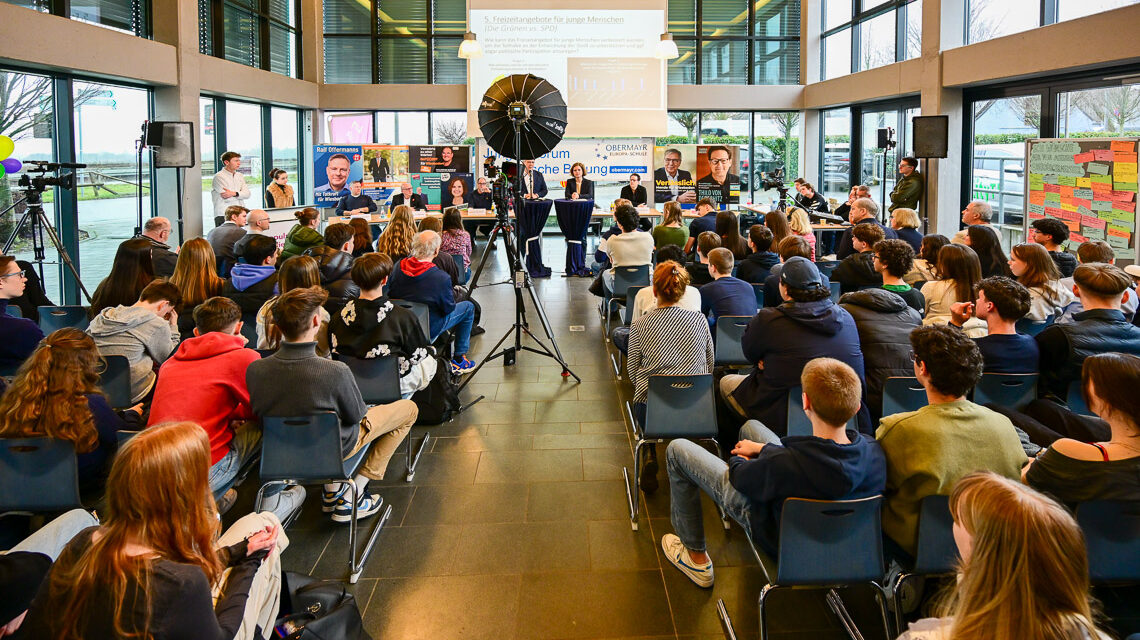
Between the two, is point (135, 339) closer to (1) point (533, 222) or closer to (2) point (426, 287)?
(2) point (426, 287)

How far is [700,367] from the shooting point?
3926 millimetres

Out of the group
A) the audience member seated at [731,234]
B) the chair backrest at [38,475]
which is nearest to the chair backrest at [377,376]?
the chair backrest at [38,475]

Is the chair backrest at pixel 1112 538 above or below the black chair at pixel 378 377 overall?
below

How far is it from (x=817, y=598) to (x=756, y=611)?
10.4 inches

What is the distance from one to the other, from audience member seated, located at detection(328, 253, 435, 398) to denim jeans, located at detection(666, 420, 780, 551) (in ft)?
5.46

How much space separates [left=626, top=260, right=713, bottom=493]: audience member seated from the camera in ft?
12.8

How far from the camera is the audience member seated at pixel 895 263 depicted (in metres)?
4.23

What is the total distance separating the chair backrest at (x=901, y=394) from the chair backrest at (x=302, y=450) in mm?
2237

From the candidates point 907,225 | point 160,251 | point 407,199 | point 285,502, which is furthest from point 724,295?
point 407,199

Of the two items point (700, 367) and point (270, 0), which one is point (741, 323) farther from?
point (270, 0)

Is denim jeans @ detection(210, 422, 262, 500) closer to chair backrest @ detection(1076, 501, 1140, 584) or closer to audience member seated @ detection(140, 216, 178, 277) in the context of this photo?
audience member seated @ detection(140, 216, 178, 277)

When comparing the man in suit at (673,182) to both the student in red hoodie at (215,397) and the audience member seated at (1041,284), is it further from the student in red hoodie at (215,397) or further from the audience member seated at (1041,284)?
the student in red hoodie at (215,397)

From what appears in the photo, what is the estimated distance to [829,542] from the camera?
7.73 ft

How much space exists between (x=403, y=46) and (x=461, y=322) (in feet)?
35.2
